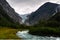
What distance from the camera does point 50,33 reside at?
131250 mm

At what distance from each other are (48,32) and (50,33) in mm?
1722

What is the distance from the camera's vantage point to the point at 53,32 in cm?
13300

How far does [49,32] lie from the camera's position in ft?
438

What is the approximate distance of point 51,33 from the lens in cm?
13050

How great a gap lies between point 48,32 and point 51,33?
8.54ft

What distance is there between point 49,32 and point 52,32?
2007 millimetres

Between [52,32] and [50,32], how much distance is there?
1487 millimetres

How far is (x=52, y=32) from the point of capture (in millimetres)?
132750

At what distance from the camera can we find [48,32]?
132 metres

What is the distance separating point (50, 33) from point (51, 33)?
0.94m

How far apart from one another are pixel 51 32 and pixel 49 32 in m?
1.31

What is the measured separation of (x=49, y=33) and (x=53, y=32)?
3.03 m

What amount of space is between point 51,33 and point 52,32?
2.47m

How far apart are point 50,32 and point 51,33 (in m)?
3.17
